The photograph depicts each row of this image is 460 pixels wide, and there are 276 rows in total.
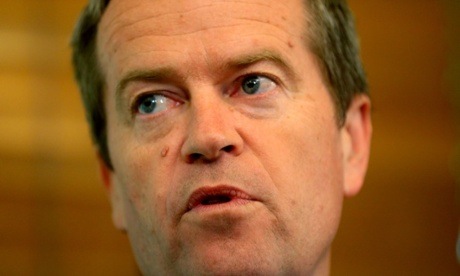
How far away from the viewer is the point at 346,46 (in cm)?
202

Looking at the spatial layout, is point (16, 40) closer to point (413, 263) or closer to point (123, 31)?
point (123, 31)

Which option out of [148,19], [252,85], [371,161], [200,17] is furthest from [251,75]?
[371,161]

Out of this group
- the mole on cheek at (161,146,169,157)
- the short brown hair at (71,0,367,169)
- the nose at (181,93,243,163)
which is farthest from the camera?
the short brown hair at (71,0,367,169)

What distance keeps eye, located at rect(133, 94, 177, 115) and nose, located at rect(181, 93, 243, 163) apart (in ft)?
0.31

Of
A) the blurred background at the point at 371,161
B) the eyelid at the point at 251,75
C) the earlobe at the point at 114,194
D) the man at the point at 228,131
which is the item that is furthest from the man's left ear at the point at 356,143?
the blurred background at the point at 371,161

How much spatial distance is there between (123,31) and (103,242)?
146 cm

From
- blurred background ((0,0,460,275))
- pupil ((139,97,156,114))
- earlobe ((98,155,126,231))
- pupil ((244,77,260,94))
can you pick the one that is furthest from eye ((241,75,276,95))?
blurred background ((0,0,460,275))

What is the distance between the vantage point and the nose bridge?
1.65m

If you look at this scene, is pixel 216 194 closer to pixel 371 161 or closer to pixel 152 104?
pixel 152 104

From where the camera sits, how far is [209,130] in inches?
65.4

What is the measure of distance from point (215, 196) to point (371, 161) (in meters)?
1.52

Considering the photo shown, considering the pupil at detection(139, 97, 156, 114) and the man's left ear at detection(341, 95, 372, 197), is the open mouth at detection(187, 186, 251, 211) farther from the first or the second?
the man's left ear at detection(341, 95, 372, 197)

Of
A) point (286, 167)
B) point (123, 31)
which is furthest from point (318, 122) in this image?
point (123, 31)

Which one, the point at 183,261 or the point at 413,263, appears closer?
the point at 183,261
